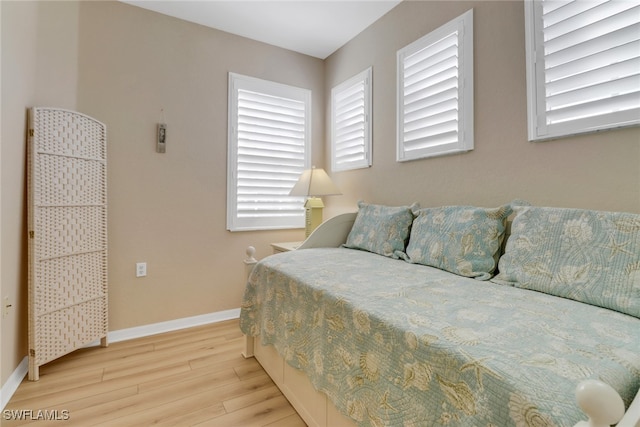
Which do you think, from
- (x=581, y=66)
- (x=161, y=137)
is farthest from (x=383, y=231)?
(x=161, y=137)

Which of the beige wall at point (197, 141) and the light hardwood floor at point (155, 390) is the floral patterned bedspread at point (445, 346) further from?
the beige wall at point (197, 141)

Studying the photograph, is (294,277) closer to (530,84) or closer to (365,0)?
(530,84)

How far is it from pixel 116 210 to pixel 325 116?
2122 mm

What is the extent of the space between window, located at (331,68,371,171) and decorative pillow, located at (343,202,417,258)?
2.14ft

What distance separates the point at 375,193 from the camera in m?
2.65

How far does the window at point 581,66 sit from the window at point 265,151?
2.02m

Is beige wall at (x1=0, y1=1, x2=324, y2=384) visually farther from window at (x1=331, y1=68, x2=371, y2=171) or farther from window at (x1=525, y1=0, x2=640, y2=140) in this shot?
window at (x1=525, y1=0, x2=640, y2=140)

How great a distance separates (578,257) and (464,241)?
1.55 ft

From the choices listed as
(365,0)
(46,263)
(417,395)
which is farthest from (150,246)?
(365,0)

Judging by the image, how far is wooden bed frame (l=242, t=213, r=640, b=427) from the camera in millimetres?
Answer: 472

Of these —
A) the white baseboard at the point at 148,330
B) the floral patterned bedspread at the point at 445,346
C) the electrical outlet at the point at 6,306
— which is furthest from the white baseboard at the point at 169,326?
the floral patterned bedspread at the point at 445,346

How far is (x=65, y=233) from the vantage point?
197 cm

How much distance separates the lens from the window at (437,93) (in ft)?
6.29

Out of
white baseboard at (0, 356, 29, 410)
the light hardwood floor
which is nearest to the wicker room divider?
white baseboard at (0, 356, 29, 410)
